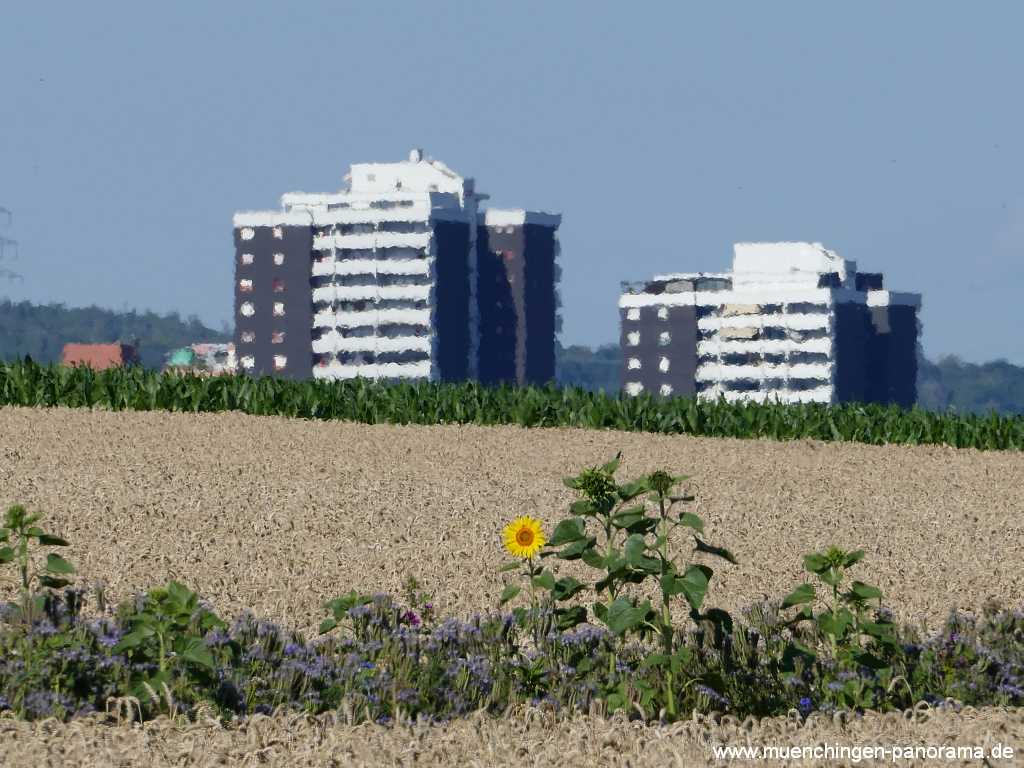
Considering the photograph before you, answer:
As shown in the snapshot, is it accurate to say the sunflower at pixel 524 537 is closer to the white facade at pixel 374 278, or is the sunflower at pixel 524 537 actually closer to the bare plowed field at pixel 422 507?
the bare plowed field at pixel 422 507

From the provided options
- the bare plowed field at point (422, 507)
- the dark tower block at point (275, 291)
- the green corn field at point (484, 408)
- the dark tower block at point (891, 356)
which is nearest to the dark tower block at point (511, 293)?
the dark tower block at point (275, 291)

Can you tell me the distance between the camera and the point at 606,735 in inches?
335

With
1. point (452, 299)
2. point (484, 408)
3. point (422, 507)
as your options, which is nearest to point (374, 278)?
point (452, 299)

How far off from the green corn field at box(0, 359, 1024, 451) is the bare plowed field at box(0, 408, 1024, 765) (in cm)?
266

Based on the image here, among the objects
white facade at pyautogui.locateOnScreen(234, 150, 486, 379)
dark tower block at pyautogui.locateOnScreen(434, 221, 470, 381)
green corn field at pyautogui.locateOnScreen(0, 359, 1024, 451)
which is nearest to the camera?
green corn field at pyautogui.locateOnScreen(0, 359, 1024, 451)

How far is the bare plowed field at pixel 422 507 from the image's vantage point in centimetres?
1419

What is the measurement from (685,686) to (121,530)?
7.98 m

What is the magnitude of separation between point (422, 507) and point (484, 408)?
13.4 m

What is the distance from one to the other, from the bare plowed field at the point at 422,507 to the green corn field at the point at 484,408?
266cm

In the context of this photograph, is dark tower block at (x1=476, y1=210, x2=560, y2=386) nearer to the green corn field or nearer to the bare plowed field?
the green corn field

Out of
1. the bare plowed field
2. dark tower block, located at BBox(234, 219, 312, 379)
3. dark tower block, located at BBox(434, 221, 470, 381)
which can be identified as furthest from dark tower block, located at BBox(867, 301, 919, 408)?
the bare plowed field

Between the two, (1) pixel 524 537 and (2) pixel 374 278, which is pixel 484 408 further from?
(2) pixel 374 278

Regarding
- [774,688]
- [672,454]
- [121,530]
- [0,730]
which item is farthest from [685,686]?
[672,454]

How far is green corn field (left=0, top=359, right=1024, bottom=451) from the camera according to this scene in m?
30.6
